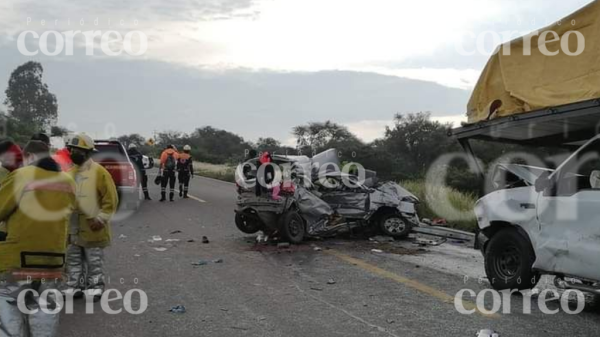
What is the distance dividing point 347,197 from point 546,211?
5.20 metres

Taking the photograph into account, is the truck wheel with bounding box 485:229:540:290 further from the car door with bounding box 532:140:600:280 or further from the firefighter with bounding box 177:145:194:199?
the firefighter with bounding box 177:145:194:199

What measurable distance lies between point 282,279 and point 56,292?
384 cm

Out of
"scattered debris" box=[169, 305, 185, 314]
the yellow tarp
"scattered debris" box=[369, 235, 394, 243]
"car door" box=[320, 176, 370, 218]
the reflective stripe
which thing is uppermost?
the yellow tarp

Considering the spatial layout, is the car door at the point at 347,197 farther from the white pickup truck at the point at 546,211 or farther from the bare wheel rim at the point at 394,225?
the white pickup truck at the point at 546,211

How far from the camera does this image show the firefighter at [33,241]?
4.11 m

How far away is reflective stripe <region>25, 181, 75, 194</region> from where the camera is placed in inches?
163

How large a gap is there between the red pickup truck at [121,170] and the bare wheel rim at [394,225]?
7091 millimetres

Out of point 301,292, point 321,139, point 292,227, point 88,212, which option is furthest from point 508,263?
point 321,139

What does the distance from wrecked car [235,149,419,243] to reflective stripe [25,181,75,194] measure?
637 cm

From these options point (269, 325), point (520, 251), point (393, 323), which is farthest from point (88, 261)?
Answer: point (520, 251)

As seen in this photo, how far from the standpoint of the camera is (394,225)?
37.9 feet

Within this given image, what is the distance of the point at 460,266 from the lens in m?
8.89

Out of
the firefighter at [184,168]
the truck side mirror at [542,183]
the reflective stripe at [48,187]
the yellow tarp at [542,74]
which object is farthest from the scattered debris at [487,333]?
the firefighter at [184,168]

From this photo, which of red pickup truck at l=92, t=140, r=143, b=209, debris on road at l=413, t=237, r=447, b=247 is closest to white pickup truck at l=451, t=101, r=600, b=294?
debris on road at l=413, t=237, r=447, b=247
